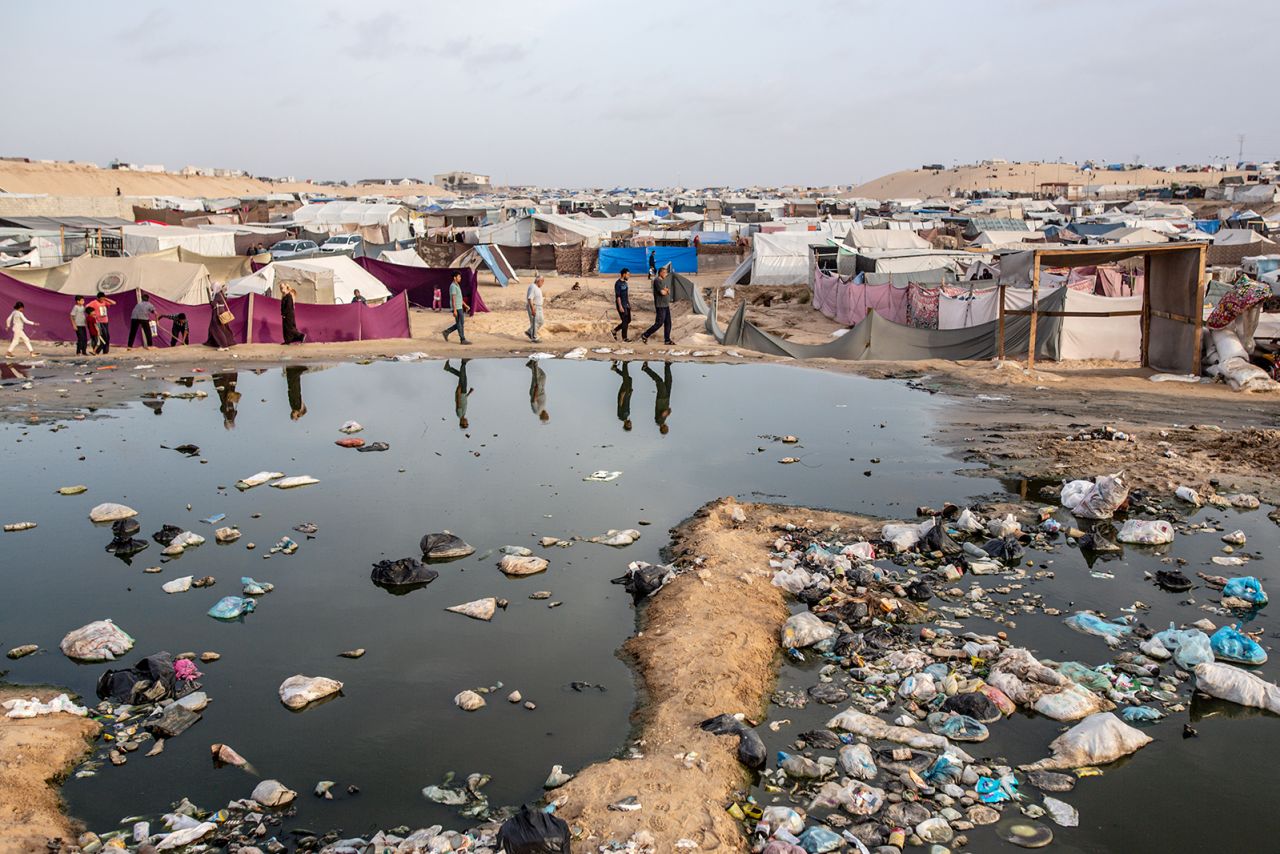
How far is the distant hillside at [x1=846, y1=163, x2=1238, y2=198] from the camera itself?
10669 cm

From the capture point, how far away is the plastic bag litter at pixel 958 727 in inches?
201

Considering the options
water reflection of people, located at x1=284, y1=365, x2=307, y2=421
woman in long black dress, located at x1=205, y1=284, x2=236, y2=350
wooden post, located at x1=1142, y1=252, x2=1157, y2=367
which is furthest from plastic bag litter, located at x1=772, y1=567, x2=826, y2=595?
woman in long black dress, located at x1=205, y1=284, x2=236, y2=350

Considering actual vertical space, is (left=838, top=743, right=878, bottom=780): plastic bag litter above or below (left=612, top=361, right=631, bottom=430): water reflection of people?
below

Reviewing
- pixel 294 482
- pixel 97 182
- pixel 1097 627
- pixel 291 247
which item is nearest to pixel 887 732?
pixel 1097 627

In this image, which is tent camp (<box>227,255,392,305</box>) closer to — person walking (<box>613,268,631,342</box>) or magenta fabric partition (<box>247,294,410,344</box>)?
magenta fabric partition (<box>247,294,410,344</box>)

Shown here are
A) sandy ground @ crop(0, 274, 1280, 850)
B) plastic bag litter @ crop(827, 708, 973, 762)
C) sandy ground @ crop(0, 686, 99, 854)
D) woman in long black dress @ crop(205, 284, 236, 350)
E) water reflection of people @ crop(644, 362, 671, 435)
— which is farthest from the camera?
woman in long black dress @ crop(205, 284, 236, 350)

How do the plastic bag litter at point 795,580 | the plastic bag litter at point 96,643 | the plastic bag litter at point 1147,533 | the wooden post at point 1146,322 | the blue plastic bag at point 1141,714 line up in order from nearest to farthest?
the blue plastic bag at point 1141,714 < the plastic bag litter at point 96,643 < the plastic bag litter at point 795,580 < the plastic bag litter at point 1147,533 < the wooden post at point 1146,322

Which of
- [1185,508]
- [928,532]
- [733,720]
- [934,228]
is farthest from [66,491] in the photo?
[934,228]

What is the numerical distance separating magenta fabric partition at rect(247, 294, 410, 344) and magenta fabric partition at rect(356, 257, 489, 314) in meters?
3.17

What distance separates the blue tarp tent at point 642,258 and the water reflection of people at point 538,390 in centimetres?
1539

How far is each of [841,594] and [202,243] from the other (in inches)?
998

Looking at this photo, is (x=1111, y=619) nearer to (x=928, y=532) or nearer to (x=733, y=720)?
(x=928, y=532)

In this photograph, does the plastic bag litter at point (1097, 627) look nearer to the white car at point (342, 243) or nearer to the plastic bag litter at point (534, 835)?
the plastic bag litter at point (534, 835)

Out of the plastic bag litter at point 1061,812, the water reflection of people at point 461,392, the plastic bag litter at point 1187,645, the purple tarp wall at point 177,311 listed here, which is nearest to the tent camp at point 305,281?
the purple tarp wall at point 177,311
